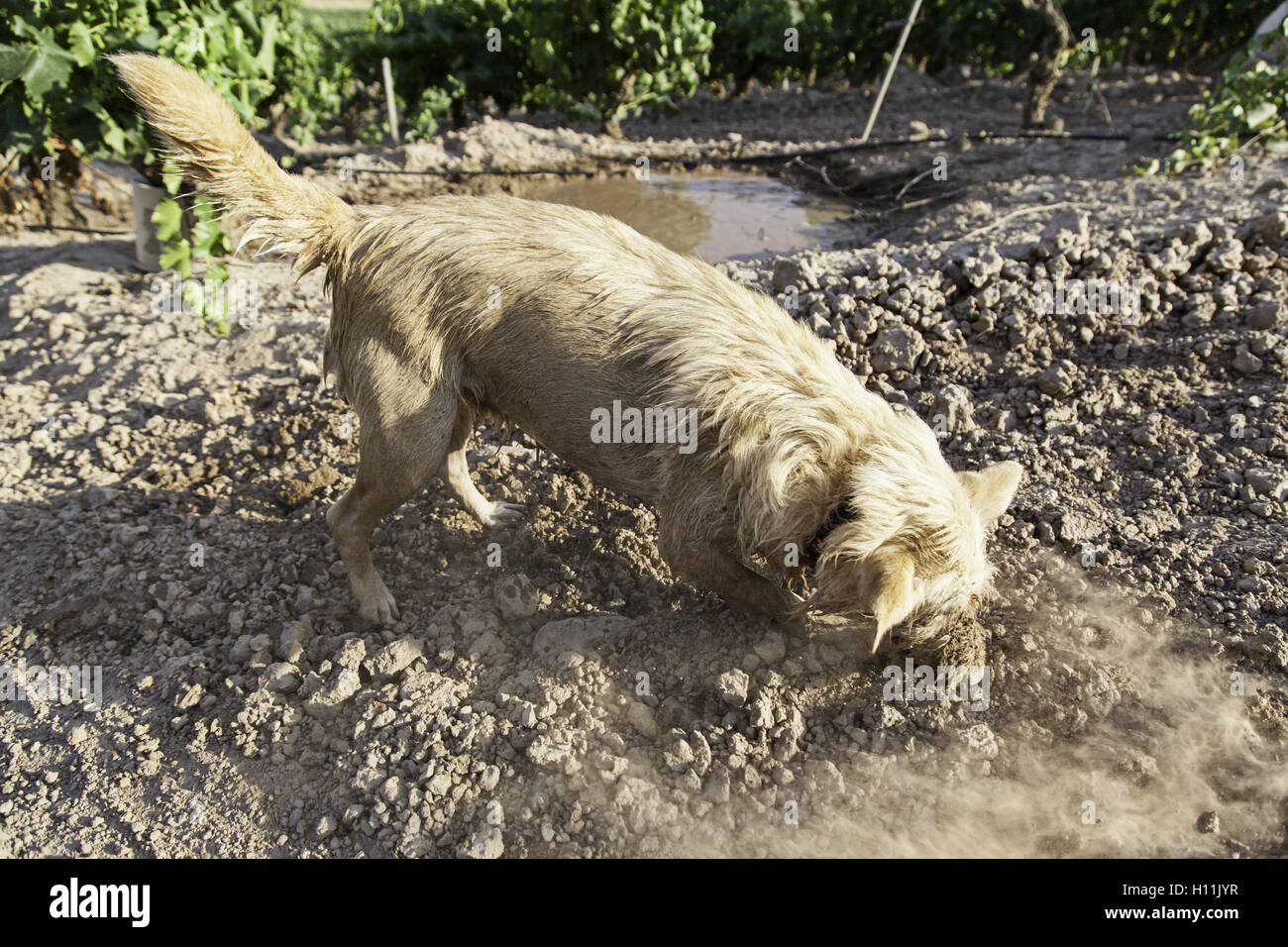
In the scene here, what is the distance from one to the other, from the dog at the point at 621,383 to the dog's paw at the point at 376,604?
190 mm

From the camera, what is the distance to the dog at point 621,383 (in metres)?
3.58

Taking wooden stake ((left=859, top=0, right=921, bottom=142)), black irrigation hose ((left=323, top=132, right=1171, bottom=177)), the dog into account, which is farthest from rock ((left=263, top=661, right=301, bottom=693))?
wooden stake ((left=859, top=0, right=921, bottom=142))

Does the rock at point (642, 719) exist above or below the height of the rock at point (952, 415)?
below

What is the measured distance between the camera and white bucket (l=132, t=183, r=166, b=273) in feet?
25.0

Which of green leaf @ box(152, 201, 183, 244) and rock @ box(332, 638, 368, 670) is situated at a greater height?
green leaf @ box(152, 201, 183, 244)

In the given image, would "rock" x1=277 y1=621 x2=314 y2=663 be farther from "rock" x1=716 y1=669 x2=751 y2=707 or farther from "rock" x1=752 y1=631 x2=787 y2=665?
"rock" x1=752 y1=631 x2=787 y2=665

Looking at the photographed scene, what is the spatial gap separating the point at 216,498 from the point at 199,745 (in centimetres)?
182

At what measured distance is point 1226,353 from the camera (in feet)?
18.1

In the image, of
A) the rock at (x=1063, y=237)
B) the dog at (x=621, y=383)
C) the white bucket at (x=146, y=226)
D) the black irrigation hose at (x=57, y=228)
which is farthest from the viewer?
the black irrigation hose at (x=57, y=228)

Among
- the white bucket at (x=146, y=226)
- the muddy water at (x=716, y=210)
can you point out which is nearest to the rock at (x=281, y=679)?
the white bucket at (x=146, y=226)

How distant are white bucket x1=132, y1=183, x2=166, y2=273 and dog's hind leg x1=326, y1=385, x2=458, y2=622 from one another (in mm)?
4724

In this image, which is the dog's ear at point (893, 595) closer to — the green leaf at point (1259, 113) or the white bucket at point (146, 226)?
the white bucket at point (146, 226)

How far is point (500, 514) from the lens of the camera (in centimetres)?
508
